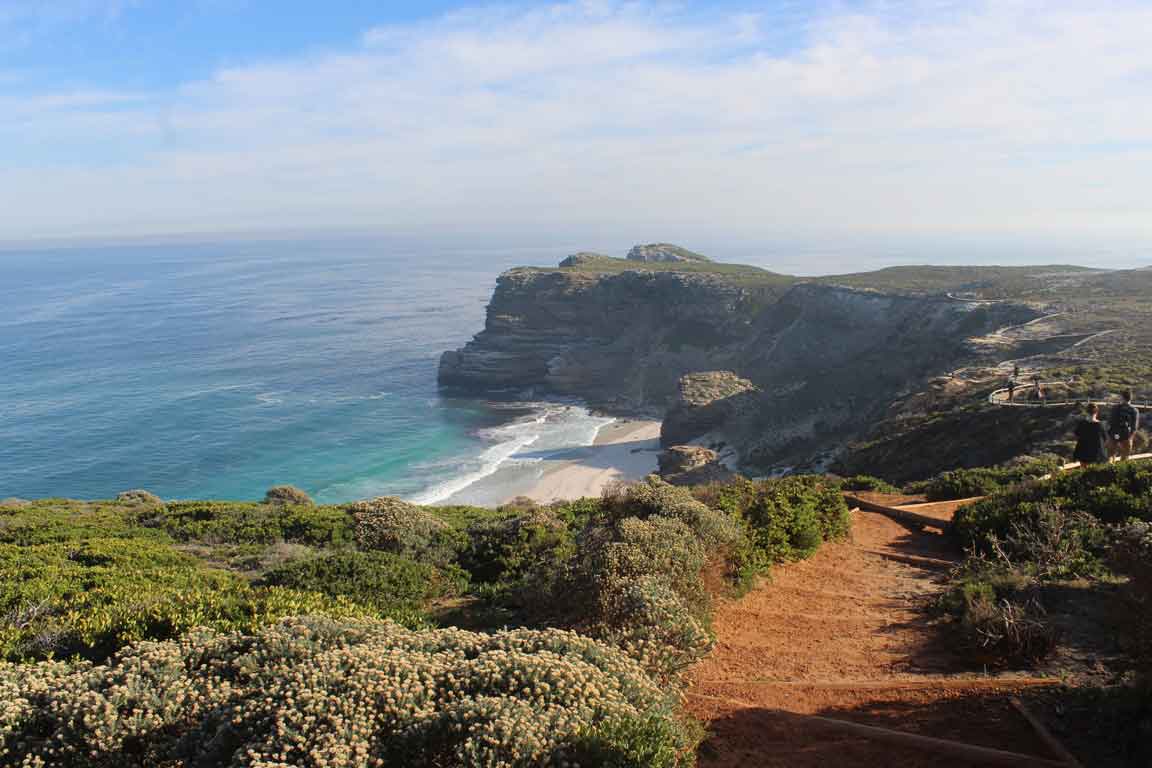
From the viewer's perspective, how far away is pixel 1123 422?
1387 cm

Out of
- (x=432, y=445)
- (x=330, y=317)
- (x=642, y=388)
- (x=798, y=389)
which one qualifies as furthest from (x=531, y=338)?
(x=330, y=317)

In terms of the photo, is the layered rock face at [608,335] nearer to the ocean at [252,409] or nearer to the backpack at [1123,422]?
the ocean at [252,409]

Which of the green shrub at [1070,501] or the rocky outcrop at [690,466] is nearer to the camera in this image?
the green shrub at [1070,501]

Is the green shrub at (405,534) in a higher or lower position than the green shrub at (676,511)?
lower

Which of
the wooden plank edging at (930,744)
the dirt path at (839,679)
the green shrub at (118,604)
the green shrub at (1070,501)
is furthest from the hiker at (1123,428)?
the green shrub at (118,604)

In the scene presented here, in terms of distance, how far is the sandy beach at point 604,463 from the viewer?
134ft

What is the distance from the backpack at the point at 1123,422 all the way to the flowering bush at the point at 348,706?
546 inches

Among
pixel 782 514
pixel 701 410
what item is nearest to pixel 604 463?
pixel 701 410

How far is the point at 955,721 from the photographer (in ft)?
19.0

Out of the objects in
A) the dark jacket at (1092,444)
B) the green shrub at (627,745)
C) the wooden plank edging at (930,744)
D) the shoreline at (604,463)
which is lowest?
the shoreline at (604,463)

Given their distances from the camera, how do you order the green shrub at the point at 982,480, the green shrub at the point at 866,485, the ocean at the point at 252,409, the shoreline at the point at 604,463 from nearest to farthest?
the green shrub at the point at 982,480
the green shrub at the point at 866,485
the shoreline at the point at 604,463
the ocean at the point at 252,409

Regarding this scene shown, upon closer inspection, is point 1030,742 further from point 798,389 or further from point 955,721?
point 798,389

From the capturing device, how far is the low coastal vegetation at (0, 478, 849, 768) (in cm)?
407

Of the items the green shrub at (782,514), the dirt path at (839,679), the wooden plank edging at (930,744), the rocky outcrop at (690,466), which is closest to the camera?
the wooden plank edging at (930,744)
